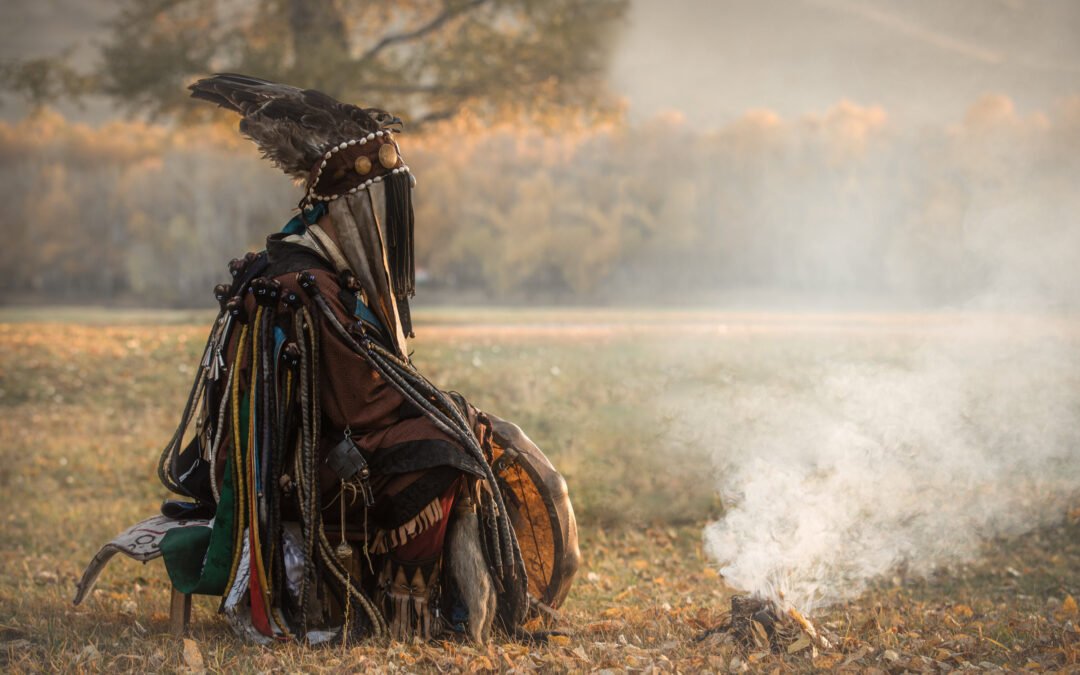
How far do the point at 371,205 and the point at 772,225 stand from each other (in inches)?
672

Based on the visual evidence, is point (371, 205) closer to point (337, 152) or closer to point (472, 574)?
point (337, 152)

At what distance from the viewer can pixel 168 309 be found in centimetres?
2098

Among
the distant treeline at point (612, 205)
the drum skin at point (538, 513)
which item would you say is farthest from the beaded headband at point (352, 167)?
the distant treeline at point (612, 205)

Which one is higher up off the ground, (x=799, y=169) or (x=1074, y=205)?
(x=799, y=169)

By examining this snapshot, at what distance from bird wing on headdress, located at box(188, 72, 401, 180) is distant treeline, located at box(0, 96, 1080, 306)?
280 inches

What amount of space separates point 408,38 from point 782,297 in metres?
9.23

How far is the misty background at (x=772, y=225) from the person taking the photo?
245 inches

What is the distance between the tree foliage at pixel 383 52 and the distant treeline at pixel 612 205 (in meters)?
1.12

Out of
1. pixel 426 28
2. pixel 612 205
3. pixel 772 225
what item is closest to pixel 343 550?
pixel 426 28

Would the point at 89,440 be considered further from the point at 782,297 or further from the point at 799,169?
the point at 799,169

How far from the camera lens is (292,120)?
3.67m

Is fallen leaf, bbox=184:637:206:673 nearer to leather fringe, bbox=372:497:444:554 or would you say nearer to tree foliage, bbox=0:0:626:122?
leather fringe, bbox=372:497:444:554

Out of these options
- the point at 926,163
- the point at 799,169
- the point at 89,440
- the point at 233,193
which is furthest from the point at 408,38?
the point at 233,193

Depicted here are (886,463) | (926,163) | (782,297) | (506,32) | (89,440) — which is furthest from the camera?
(782,297)
